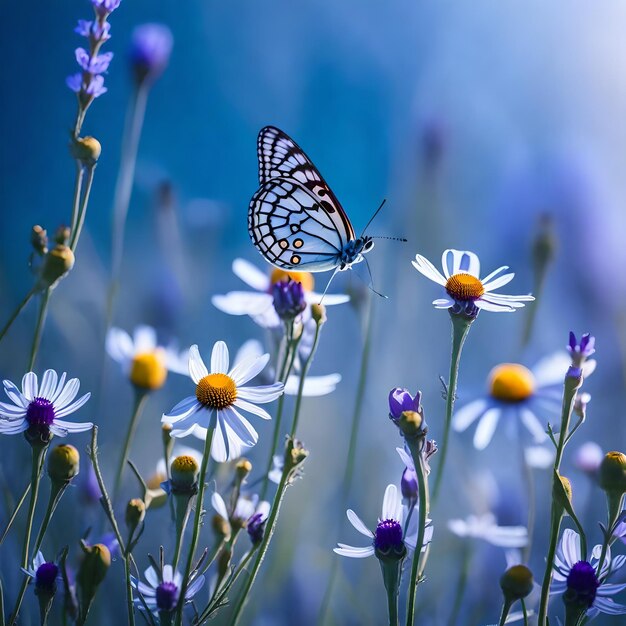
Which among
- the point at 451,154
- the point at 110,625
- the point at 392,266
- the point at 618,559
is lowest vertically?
the point at 110,625

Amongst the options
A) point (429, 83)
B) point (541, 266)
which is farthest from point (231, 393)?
point (429, 83)

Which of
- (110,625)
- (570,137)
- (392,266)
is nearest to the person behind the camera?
(110,625)

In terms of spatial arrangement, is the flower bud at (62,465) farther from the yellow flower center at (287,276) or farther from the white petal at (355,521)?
the yellow flower center at (287,276)

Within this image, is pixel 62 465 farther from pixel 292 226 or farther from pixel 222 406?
pixel 292 226

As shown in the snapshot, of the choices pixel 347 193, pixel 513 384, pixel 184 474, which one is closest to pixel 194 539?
pixel 184 474

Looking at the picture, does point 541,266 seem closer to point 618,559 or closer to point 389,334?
point 389,334

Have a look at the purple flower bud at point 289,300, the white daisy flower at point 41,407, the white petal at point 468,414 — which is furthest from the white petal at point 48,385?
the white petal at point 468,414

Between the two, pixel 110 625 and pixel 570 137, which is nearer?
pixel 110 625
